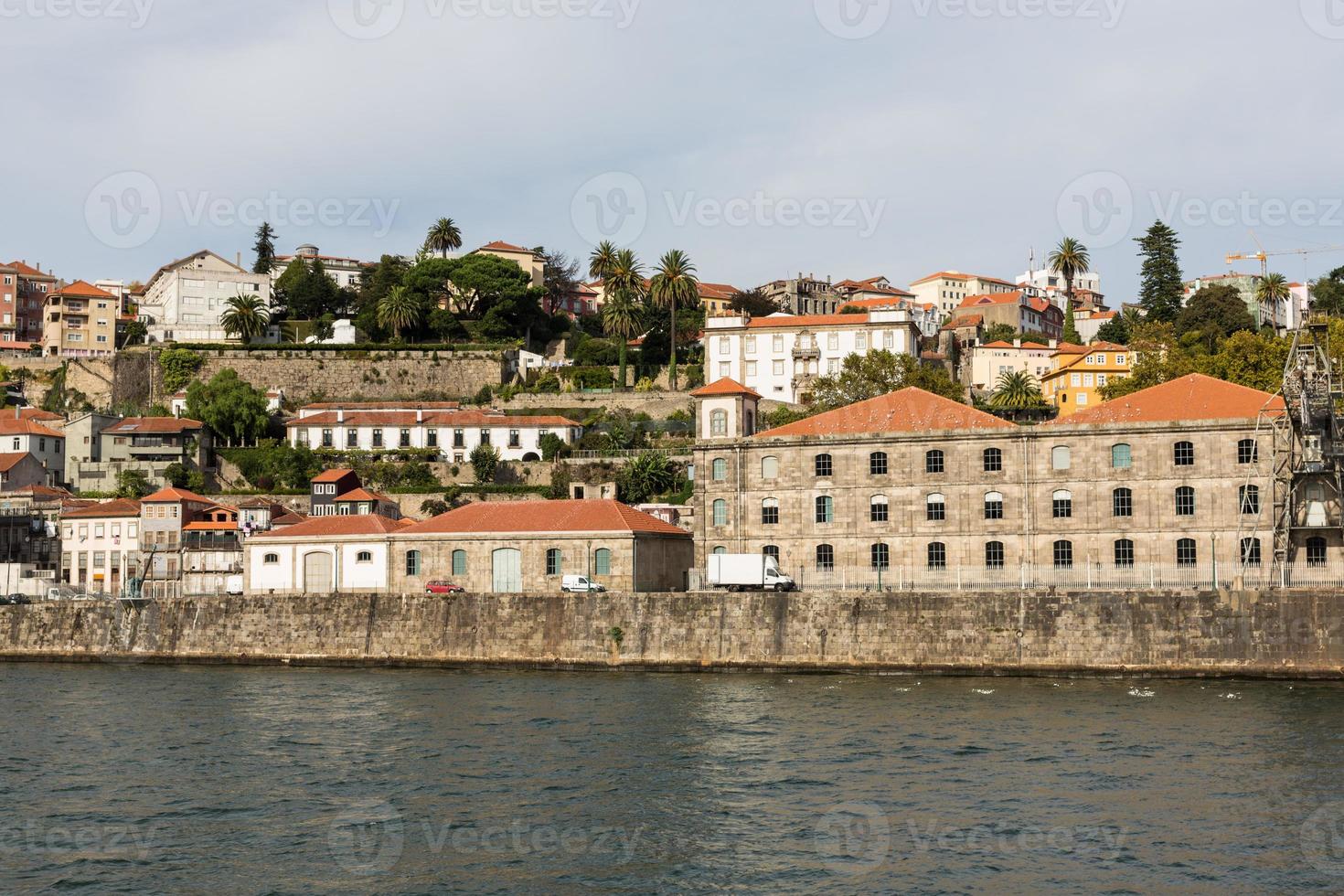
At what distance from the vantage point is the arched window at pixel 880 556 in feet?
179

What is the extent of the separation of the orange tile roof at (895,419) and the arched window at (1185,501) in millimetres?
7315

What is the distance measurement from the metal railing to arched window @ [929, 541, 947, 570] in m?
0.26

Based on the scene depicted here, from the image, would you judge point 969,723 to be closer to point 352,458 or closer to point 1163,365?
point 1163,365

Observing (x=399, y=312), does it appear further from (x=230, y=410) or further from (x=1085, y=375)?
(x=1085, y=375)

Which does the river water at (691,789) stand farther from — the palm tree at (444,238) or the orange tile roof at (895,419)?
the palm tree at (444,238)

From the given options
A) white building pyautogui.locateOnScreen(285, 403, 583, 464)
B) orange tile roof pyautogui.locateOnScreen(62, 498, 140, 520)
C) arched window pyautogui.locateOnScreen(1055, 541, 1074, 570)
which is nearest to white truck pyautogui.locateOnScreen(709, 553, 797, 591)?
arched window pyautogui.locateOnScreen(1055, 541, 1074, 570)

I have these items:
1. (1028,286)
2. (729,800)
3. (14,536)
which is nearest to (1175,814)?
(729,800)

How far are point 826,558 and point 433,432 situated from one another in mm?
41655

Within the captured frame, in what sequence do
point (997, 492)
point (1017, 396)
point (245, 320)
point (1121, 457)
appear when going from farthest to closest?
point (245, 320)
point (1017, 396)
point (997, 492)
point (1121, 457)

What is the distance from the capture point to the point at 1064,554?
173ft

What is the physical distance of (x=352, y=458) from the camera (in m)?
89.1

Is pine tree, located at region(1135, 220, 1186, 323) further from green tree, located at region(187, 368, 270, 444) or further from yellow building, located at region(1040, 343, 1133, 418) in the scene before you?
green tree, located at region(187, 368, 270, 444)

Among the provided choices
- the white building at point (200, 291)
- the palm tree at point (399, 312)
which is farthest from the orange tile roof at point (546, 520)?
the white building at point (200, 291)

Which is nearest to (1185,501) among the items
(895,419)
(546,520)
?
(895,419)
